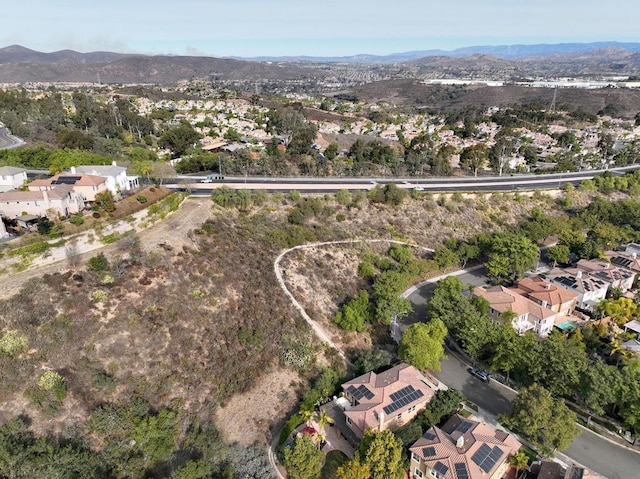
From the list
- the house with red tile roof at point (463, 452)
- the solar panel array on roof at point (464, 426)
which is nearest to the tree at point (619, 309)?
the house with red tile roof at point (463, 452)

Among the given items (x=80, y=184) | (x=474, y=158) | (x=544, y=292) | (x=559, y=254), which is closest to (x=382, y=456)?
(x=544, y=292)

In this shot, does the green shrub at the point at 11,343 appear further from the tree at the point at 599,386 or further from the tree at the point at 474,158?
the tree at the point at 474,158

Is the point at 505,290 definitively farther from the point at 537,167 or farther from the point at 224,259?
the point at 537,167

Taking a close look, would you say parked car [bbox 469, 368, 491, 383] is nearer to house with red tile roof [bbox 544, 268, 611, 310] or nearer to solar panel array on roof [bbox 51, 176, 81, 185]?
house with red tile roof [bbox 544, 268, 611, 310]

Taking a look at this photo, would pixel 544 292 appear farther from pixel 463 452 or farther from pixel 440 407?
pixel 463 452

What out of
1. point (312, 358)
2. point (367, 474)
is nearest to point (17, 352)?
point (312, 358)

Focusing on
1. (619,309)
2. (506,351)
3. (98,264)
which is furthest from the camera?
(619,309)
